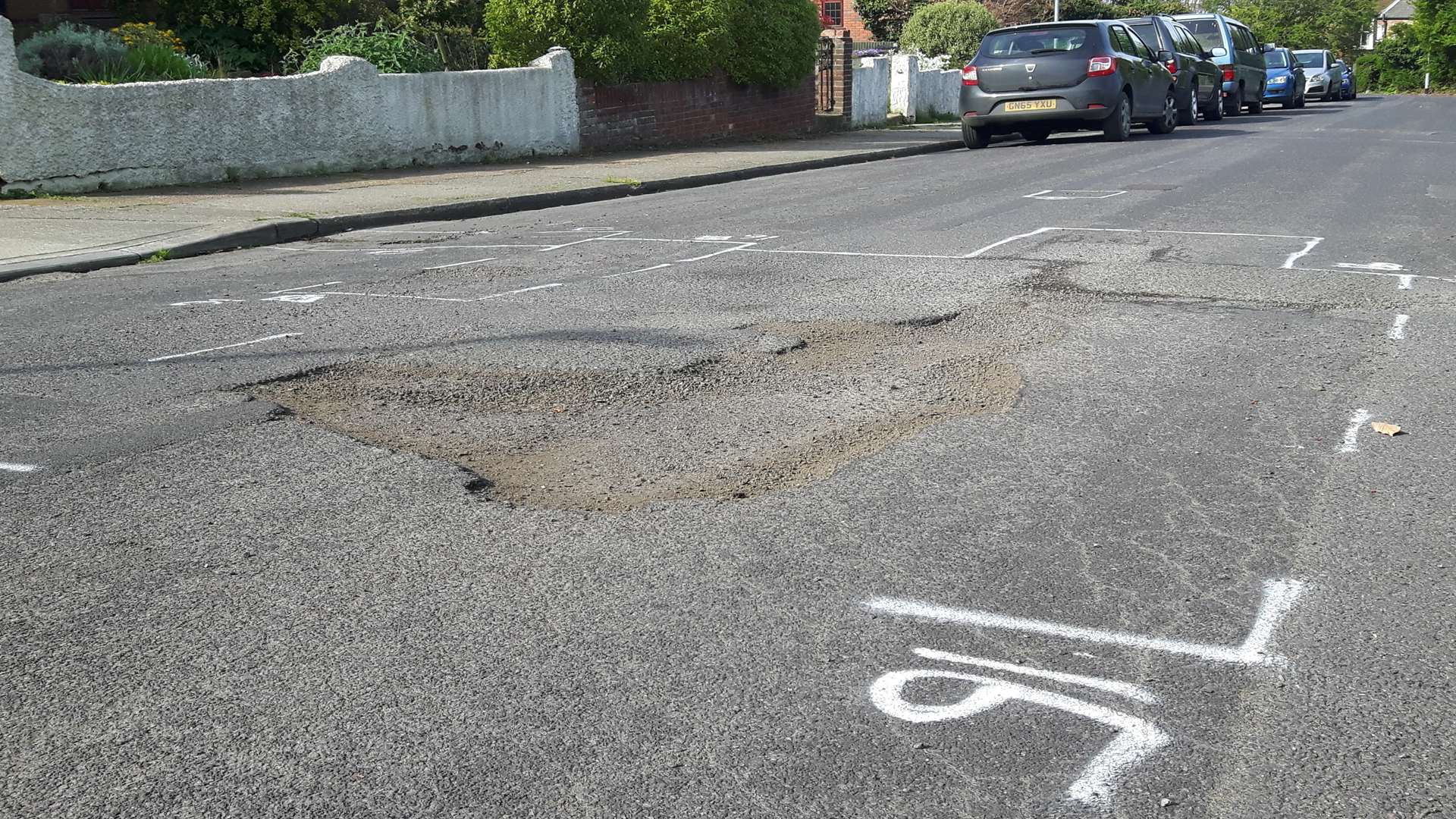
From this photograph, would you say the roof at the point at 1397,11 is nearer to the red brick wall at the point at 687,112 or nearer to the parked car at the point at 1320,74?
the parked car at the point at 1320,74

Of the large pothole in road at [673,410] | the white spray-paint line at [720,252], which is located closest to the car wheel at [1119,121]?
the white spray-paint line at [720,252]

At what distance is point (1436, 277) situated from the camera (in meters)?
8.71

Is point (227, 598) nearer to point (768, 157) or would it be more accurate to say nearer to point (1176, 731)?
point (1176, 731)

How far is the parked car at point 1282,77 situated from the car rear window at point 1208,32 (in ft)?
24.2

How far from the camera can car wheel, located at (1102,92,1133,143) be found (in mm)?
21109

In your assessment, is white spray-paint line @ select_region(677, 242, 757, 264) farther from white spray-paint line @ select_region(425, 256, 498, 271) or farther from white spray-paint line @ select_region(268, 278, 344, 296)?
white spray-paint line @ select_region(268, 278, 344, 296)

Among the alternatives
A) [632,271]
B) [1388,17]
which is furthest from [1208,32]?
[1388,17]

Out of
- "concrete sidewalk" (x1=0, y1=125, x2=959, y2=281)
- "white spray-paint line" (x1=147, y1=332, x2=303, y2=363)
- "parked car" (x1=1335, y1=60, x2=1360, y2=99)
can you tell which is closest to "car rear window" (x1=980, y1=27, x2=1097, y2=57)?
"concrete sidewalk" (x1=0, y1=125, x2=959, y2=281)

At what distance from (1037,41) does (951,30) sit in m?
19.5

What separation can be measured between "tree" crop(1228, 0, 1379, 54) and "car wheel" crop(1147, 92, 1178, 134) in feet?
212

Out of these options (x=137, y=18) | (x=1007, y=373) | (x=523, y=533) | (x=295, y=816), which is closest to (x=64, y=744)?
(x=295, y=816)

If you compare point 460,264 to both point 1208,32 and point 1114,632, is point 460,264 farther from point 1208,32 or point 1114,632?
point 1208,32

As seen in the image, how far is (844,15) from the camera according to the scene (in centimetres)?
6053

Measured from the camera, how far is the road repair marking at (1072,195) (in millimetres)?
13469
